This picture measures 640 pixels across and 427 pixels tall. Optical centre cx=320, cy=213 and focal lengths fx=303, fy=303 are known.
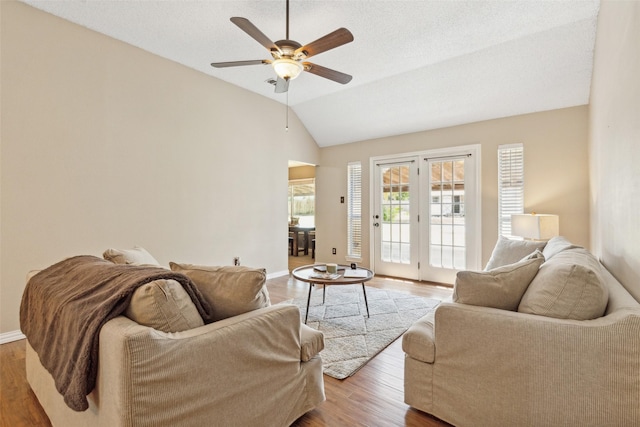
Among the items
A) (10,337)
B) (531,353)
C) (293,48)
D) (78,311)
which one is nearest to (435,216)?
(293,48)

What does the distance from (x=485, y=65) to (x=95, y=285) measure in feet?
14.0

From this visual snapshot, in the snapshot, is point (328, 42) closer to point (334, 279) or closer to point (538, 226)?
point (334, 279)

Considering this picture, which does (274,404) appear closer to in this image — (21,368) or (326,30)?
(21,368)

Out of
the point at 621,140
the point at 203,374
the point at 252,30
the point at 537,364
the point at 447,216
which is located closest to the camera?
the point at 203,374

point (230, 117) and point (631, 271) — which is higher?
point (230, 117)

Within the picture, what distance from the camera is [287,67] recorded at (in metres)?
2.42

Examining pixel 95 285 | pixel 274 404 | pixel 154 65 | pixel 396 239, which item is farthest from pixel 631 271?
pixel 154 65

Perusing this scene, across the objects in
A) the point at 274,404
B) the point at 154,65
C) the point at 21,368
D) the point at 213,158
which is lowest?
A: the point at 21,368

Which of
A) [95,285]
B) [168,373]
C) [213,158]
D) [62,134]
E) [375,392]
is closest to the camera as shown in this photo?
[168,373]

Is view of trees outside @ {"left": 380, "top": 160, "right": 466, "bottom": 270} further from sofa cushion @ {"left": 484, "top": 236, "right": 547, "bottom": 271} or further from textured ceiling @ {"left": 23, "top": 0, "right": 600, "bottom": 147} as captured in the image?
sofa cushion @ {"left": 484, "top": 236, "right": 547, "bottom": 271}

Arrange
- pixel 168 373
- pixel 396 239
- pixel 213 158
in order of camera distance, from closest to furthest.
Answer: pixel 168 373, pixel 213 158, pixel 396 239

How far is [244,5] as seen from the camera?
2686mm

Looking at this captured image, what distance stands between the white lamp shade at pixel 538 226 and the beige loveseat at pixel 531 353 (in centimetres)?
178

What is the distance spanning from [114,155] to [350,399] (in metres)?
3.34
